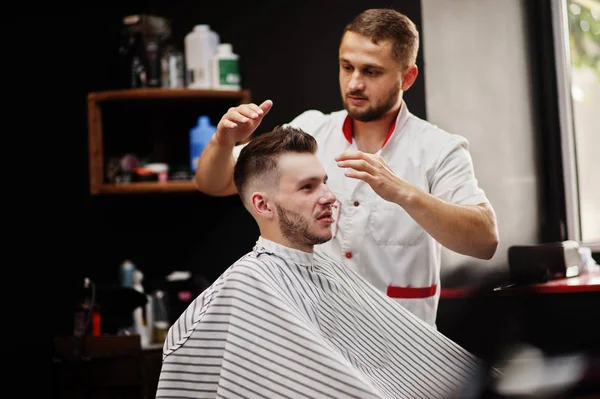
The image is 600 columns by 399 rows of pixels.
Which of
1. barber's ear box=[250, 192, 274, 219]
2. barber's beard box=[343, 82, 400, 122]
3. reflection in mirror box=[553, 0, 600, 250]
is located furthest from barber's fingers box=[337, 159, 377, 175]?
reflection in mirror box=[553, 0, 600, 250]

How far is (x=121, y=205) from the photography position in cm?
361

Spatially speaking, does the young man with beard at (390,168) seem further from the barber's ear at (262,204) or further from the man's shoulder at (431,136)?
the barber's ear at (262,204)

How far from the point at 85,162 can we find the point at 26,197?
13.7 inches

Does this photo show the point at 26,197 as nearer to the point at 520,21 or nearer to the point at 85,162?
the point at 85,162

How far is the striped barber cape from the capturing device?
1.73 meters

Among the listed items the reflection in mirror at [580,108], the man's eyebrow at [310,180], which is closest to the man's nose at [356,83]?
the man's eyebrow at [310,180]

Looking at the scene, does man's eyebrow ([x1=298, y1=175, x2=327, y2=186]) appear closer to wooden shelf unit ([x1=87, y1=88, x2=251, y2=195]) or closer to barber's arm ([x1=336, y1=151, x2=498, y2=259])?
barber's arm ([x1=336, y1=151, x2=498, y2=259])

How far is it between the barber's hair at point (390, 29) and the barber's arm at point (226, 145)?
39cm

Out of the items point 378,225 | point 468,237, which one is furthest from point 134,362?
point 468,237

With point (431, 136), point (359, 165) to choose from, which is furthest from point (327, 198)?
point (431, 136)

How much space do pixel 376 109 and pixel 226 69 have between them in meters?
1.29

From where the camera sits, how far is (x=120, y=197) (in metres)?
3.60

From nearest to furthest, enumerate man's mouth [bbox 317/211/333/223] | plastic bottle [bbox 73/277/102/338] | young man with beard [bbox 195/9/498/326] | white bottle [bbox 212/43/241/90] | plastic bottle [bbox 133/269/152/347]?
man's mouth [bbox 317/211/333/223] → young man with beard [bbox 195/9/498/326] → plastic bottle [bbox 73/277/102/338] → plastic bottle [bbox 133/269/152/347] → white bottle [bbox 212/43/241/90]

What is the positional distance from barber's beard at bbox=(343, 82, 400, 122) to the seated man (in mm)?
221
